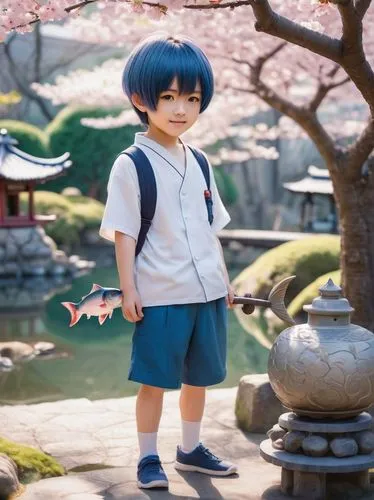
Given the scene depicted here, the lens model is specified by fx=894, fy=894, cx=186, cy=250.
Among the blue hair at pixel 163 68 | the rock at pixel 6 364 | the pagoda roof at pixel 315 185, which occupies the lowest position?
the rock at pixel 6 364

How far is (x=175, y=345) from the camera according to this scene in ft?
11.6

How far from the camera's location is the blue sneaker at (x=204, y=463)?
3762mm

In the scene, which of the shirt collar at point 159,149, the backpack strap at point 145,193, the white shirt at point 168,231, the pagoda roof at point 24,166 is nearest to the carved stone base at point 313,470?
the white shirt at point 168,231

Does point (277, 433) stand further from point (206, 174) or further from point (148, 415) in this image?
point (206, 174)

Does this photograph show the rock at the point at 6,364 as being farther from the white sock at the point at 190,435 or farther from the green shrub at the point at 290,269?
the white sock at the point at 190,435

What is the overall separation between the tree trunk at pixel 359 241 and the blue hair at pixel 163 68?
321 centimetres

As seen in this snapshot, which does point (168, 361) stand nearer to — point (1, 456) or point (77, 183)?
point (1, 456)

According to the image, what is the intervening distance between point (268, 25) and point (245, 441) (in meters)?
2.38

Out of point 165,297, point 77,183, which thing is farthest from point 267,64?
point 77,183

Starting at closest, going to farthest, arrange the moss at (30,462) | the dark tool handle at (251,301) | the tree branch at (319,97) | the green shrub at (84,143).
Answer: the dark tool handle at (251,301), the moss at (30,462), the tree branch at (319,97), the green shrub at (84,143)

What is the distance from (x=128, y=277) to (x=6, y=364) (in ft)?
19.0

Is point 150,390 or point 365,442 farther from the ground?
point 150,390

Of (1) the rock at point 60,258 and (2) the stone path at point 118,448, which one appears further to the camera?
(1) the rock at point 60,258

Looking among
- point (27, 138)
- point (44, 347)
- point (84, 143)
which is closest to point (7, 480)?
point (44, 347)
